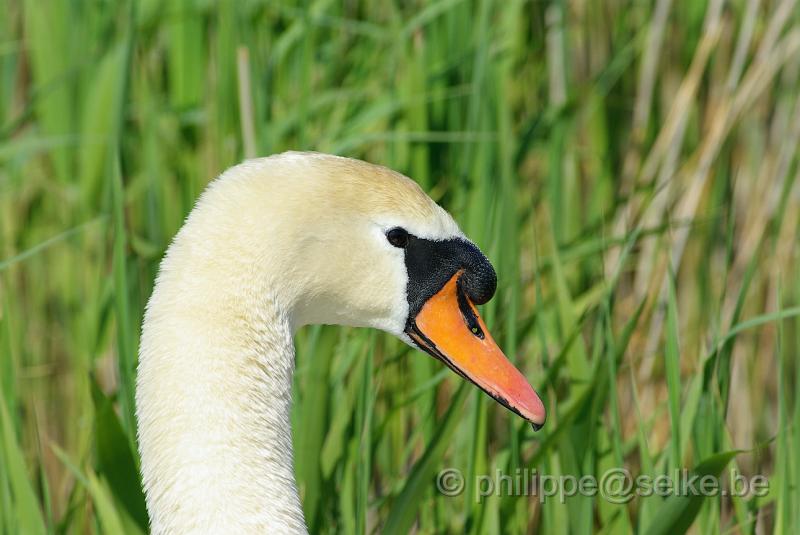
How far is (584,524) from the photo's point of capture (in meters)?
2.33

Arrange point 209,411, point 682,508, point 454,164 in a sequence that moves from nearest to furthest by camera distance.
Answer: point 209,411
point 682,508
point 454,164

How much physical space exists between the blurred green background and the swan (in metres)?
0.41

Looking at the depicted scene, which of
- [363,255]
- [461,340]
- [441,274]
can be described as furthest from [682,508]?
[363,255]

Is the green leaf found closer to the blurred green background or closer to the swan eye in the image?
the blurred green background

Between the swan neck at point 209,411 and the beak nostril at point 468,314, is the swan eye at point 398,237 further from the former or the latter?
the swan neck at point 209,411

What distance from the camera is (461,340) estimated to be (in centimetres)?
228

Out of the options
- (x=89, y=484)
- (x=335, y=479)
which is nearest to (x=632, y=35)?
(x=335, y=479)

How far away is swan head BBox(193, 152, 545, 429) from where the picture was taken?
2057mm

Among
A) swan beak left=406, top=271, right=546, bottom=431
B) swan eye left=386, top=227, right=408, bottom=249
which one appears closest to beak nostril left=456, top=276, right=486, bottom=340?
swan beak left=406, top=271, right=546, bottom=431

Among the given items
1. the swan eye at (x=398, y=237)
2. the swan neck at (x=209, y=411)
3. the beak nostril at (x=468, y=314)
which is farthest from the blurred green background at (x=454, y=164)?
the swan neck at (x=209, y=411)

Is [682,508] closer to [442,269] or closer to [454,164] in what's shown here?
[442,269]

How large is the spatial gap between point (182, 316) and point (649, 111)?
2.40m

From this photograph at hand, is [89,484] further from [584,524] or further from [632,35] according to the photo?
[632,35]

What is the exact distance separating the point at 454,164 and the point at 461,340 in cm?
148
